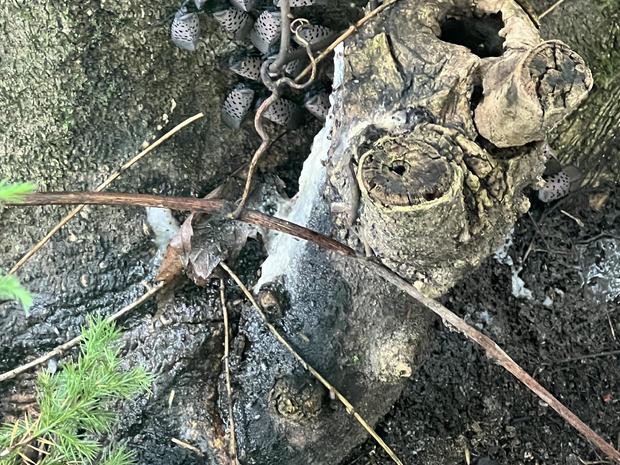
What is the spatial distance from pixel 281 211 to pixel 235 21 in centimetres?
48

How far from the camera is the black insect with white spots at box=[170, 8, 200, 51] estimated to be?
1620 mm

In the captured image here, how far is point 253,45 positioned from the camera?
70.0 inches

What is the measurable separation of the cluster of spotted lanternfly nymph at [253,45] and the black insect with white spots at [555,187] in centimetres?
75

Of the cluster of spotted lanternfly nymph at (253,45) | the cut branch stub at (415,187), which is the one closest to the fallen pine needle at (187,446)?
the cut branch stub at (415,187)

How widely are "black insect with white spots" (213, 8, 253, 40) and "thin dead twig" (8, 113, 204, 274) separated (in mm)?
219

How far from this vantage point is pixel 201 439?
1.56 metres

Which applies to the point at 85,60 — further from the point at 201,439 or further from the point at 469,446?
the point at 469,446

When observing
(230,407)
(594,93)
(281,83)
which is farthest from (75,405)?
(594,93)

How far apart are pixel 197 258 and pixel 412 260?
55 cm

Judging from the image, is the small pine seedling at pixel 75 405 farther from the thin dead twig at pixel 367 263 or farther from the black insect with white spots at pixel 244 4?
the black insect with white spots at pixel 244 4

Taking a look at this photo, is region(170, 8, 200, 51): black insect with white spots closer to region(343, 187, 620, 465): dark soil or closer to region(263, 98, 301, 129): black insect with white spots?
region(263, 98, 301, 129): black insect with white spots

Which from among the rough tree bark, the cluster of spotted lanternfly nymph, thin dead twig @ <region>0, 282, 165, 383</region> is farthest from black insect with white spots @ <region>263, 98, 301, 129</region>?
thin dead twig @ <region>0, 282, 165, 383</region>

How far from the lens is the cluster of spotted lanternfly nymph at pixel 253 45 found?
166cm

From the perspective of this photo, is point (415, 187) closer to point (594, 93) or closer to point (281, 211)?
point (281, 211)
